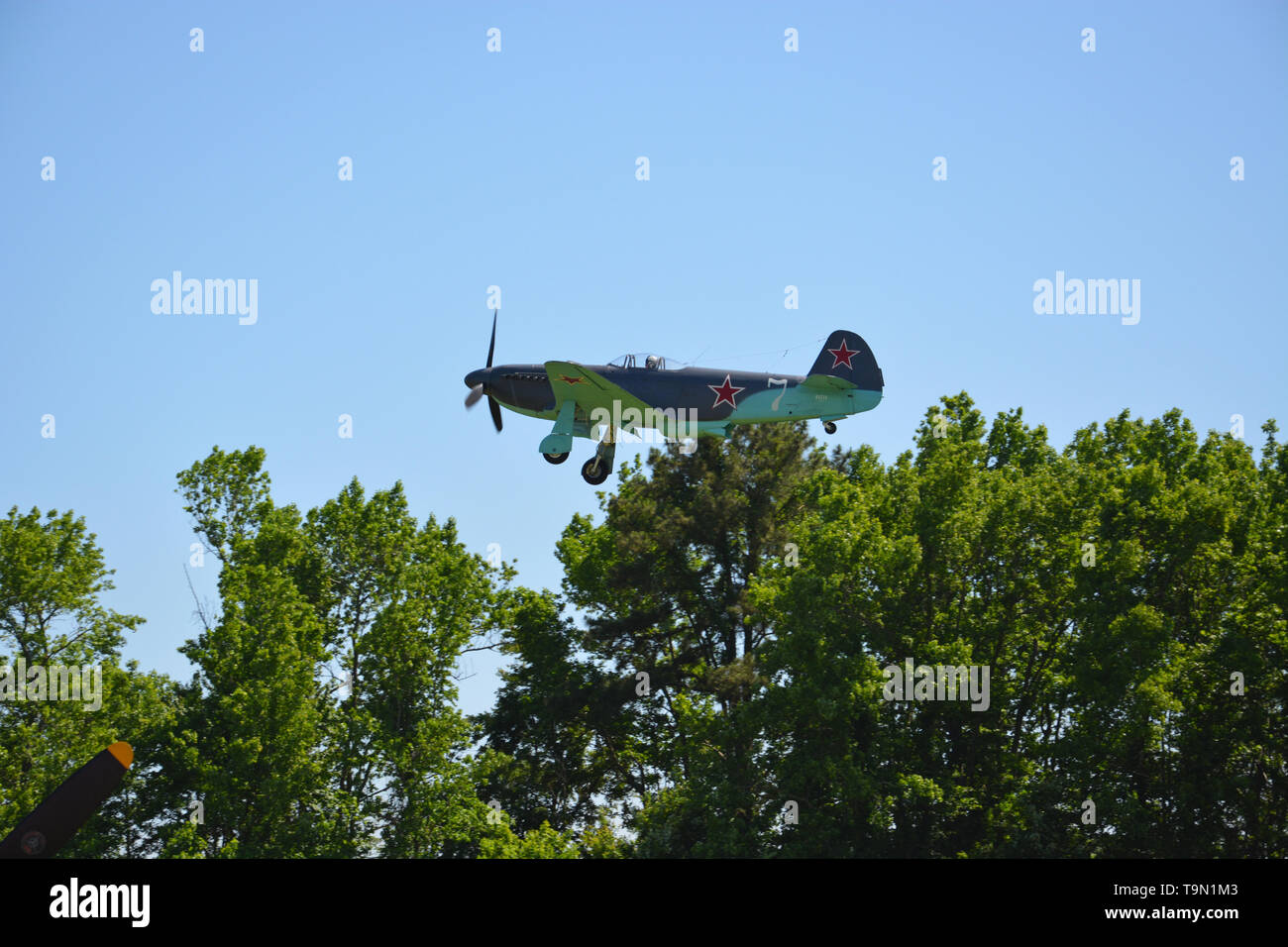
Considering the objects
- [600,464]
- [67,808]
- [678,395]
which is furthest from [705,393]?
[67,808]

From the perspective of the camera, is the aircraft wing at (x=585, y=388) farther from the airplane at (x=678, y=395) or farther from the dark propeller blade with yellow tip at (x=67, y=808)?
the dark propeller blade with yellow tip at (x=67, y=808)

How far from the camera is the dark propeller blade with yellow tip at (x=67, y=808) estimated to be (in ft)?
45.7

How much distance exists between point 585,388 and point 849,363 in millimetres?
6741

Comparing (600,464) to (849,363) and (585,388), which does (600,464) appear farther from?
(849,363)

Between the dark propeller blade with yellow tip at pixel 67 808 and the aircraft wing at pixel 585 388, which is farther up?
the aircraft wing at pixel 585 388

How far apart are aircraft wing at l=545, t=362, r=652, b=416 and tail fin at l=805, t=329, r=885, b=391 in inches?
177

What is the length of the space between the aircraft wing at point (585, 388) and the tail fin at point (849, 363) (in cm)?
449

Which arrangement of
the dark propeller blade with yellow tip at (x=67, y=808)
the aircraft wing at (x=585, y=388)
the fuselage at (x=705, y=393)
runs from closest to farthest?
the dark propeller blade with yellow tip at (x=67, y=808) < the aircraft wing at (x=585, y=388) < the fuselage at (x=705, y=393)

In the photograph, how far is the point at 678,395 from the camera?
111 feet

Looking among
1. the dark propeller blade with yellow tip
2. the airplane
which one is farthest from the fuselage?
the dark propeller blade with yellow tip

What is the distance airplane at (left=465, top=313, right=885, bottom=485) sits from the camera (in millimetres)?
32625

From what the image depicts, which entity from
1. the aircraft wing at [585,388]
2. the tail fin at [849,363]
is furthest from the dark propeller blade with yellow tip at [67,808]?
the tail fin at [849,363]

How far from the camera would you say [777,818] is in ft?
128
